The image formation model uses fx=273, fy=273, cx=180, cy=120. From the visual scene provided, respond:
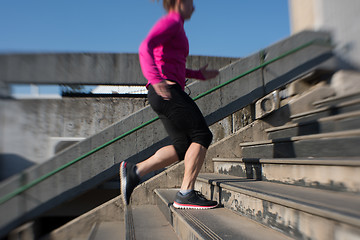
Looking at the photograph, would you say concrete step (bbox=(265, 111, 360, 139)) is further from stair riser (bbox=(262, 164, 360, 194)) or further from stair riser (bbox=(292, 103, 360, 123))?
stair riser (bbox=(262, 164, 360, 194))

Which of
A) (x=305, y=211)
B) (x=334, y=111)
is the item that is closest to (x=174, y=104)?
(x=305, y=211)

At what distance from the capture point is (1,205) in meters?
2.98

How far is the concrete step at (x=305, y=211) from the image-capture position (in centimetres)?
96

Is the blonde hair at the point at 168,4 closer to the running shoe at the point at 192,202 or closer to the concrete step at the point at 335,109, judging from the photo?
the running shoe at the point at 192,202

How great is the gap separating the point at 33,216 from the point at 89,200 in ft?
4.10

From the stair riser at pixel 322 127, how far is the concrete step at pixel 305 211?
3.13ft

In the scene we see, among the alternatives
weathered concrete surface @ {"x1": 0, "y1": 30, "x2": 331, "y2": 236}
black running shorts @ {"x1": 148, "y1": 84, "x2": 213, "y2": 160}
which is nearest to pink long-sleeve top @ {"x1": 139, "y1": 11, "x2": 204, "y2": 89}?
black running shorts @ {"x1": 148, "y1": 84, "x2": 213, "y2": 160}

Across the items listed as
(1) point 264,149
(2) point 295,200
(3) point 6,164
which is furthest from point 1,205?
(2) point 295,200

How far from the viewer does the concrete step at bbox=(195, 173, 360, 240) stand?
3.17 ft

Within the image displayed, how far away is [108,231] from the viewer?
263cm

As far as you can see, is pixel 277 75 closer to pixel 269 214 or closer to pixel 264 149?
pixel 264 149

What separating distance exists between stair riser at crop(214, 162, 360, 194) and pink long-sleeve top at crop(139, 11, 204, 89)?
0.97 m

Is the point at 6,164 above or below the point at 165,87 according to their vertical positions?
below

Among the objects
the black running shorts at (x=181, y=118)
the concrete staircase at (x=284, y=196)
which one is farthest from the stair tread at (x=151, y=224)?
the black running shorts at (x=181, y=118)
